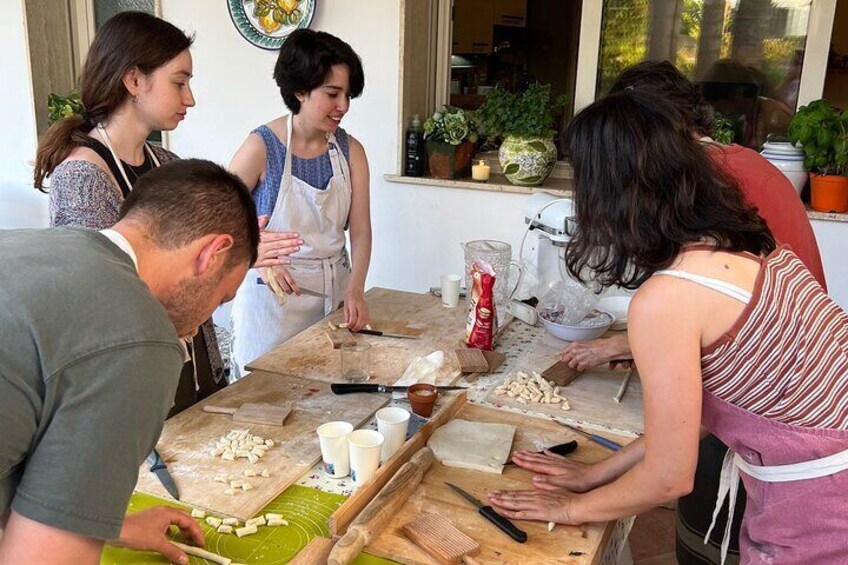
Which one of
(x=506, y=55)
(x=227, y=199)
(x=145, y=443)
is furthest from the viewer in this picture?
(x=506, y=55)

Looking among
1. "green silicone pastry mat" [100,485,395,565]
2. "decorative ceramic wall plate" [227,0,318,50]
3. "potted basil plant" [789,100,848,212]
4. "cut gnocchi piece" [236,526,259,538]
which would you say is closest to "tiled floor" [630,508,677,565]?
"potted basil plant" [789,100,848,212]

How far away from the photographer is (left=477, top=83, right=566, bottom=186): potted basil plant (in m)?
3.14

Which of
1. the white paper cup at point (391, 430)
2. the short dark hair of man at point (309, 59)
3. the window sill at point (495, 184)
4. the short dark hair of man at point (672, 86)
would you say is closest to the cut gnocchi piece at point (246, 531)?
the white paper cup at point (391, 430)

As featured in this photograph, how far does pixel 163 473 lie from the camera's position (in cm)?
131

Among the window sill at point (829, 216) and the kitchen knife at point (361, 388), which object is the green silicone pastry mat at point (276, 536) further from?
the window sill at point (829, 216)

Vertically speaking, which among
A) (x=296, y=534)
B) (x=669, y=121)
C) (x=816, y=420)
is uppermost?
(x=669, y=121)

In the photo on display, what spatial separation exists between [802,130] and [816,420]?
1.98 metres

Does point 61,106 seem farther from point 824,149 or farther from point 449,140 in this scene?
point 824,149

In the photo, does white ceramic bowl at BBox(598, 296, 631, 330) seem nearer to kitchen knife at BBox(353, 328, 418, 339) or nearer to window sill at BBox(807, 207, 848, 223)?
kitchen knife at BBox(353, 328, 418, 339)

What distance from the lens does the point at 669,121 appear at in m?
1.11

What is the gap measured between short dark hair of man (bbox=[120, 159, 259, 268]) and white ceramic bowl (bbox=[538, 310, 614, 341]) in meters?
1.28

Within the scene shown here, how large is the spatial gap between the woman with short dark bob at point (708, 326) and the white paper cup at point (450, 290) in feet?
4.12

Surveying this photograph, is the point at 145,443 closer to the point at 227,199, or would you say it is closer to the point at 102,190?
the point at 227,199

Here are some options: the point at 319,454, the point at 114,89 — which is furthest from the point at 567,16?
the point at 319,454
